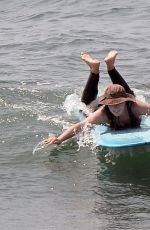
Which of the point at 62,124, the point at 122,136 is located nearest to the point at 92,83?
the point at 62,124

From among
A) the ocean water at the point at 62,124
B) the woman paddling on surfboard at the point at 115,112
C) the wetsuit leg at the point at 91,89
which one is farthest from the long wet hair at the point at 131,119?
the wetsuit leg at the point at 91,89

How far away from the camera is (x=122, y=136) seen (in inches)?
287

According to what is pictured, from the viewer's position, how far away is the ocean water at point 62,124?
622cm

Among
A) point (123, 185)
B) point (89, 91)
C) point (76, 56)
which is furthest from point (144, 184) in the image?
point (76, 56)

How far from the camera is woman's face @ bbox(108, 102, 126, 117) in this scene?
7.36m

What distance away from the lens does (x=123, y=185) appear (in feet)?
22.8

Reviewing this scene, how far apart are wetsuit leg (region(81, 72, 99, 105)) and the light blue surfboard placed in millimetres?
928

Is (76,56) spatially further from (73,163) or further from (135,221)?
(135,221)

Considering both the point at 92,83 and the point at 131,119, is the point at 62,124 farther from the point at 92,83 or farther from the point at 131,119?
the point at 131,119

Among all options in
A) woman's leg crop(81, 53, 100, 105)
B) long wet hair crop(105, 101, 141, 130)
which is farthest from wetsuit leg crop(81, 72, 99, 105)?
long wet hair crop(105, 101, 141, 130)

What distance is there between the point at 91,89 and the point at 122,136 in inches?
62.2

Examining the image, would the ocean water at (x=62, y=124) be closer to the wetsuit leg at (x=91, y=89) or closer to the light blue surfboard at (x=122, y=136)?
the light blue surfboard at (x=122, y=136)

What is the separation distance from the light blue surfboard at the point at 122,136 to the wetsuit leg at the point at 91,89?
3.05 feet

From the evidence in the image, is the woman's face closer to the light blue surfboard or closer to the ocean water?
the light blue surfboard
